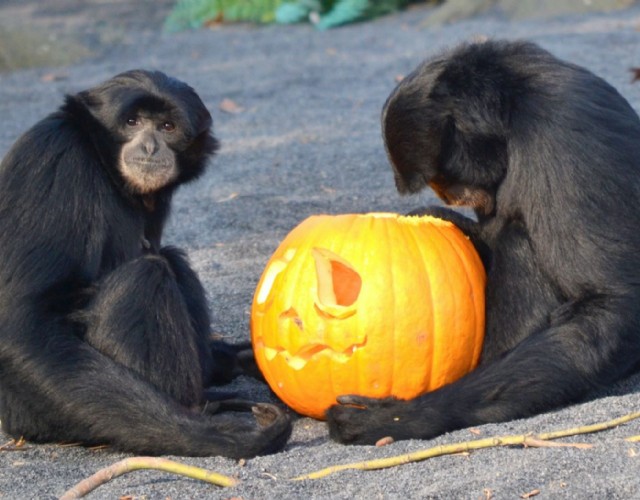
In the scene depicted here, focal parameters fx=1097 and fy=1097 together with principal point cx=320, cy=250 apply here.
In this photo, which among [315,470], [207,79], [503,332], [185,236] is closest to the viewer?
[315,470]

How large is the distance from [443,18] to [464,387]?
15401 mm

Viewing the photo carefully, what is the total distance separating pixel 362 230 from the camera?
5.79 meters

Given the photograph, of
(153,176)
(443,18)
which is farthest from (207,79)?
(153,176)

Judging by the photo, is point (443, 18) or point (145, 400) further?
point (443, 18)

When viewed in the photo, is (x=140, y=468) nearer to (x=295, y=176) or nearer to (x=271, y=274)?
(x=271, y=274)

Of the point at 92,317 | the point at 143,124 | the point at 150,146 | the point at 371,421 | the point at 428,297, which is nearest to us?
the point at 371,421

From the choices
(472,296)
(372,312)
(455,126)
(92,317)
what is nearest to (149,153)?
(92,317)

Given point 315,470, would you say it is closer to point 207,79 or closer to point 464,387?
point 464,387

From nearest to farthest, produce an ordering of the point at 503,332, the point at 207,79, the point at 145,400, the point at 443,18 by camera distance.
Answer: the point at 145,400
the point at 503,332
the point at 207,79
the point at 443,18

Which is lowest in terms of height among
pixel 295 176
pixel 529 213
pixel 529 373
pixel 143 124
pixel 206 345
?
pixel 295 176

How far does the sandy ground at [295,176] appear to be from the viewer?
4535 millimetres

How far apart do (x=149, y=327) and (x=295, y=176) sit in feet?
18.1

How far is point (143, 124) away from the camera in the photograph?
6293 mm

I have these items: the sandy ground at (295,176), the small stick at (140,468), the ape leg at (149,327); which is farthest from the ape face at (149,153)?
the small stick at (140,468)
